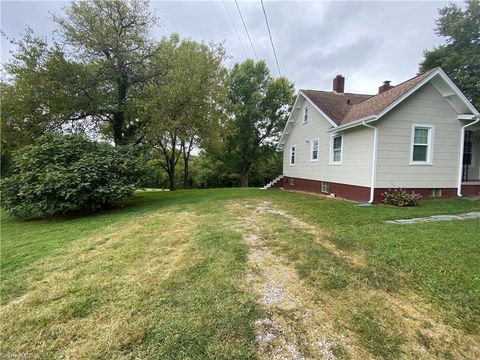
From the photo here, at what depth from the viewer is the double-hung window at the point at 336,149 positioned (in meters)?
10.4

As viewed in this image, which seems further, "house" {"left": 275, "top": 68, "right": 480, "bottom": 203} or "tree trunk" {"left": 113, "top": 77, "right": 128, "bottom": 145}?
"tree trunk" {"left": 113, "top": 77, "right": 128, "bottom": 145}

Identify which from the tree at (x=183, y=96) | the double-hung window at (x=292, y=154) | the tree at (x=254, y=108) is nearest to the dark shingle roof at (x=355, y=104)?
the double-hung window at (x=292, y=154)

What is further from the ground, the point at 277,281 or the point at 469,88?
the point at 469,88

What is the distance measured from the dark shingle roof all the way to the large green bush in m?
Result: 8.67

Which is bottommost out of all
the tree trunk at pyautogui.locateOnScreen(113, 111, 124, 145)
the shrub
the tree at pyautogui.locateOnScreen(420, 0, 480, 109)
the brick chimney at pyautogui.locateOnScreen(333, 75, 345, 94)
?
the shrub

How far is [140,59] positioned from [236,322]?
1361 centimetres

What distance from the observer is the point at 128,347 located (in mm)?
2062

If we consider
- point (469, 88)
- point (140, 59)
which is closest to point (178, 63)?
point (140, 59)

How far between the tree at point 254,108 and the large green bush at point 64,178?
48.3 ft

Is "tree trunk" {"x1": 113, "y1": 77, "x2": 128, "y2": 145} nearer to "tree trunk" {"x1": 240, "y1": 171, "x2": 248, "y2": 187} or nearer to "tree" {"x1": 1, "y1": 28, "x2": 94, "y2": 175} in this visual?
"tree" {"x1": 1, "y1": 28, "x2": 94, "y2": 175}

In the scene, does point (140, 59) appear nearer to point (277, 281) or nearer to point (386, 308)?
point (277, 281)

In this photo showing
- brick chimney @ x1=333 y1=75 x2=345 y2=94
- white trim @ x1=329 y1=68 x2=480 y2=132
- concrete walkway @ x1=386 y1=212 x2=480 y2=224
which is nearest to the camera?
concrete walkway @ x1=386 y1=212 x2=480 y2=224

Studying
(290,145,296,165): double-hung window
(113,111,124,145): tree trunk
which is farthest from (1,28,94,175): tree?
(290,145,296,165): double-hung window

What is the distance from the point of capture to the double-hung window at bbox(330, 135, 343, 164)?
34.2 feet
